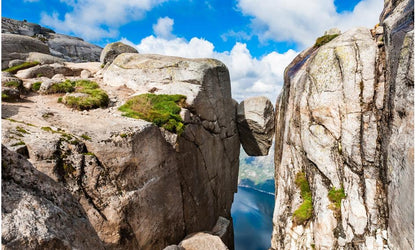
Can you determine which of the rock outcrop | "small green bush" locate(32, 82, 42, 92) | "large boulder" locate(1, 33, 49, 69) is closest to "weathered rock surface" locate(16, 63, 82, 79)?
"small green bush" locate(32, 82, 42, 92)

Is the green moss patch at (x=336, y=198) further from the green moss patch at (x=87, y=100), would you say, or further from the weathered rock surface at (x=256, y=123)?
the green moss patch at (x=87, y=100)

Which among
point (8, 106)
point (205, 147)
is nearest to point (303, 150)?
point (205, 147)

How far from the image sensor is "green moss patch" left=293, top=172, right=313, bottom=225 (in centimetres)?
1320

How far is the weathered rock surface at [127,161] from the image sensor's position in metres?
9.64

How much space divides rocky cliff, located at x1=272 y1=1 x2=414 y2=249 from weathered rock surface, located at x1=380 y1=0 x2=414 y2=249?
0.12ft

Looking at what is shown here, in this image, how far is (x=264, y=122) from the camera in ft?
88.6

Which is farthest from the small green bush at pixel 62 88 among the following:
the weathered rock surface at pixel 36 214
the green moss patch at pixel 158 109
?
the weathered rock surface at pixel 36 214

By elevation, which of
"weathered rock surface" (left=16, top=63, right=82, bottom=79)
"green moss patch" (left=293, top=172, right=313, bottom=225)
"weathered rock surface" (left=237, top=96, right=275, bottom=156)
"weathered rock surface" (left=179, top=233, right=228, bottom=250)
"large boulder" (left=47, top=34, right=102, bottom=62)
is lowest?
"weathered rock surface" (left=179, top=233, right=228, bottom=250)

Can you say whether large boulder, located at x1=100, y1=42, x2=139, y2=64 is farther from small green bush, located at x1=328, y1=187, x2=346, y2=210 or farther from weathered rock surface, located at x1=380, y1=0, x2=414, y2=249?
weathered rock surface, located at x1=380, y1=0, x2=414, y2=249

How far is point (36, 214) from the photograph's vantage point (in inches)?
144

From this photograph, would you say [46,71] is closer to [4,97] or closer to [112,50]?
[112,50]

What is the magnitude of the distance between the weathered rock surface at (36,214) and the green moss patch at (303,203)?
12.1 m

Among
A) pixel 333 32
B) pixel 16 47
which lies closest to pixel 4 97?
pixel 16 47

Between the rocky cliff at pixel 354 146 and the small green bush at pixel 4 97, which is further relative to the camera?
the small green bush at pixel 4 97
